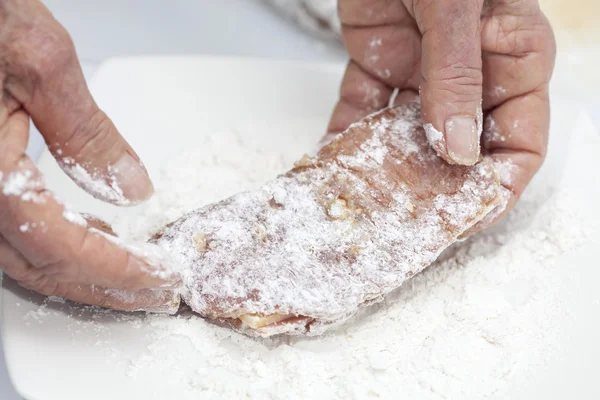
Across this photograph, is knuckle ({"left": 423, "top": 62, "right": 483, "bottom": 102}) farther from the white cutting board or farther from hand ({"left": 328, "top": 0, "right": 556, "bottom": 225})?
the white cutting board

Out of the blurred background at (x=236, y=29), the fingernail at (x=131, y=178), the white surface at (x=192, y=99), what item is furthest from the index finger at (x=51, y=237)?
the blurred background at (x=236, y=29)

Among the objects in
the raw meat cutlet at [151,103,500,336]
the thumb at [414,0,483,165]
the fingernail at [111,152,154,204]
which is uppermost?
the fingernail at [111,152,154,204]

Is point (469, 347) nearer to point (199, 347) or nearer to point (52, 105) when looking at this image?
point (199, 347)

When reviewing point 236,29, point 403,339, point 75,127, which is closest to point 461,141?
point 403,339

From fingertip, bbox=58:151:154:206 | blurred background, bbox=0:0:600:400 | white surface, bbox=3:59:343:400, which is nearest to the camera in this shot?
fingertip, bbox=58:151:154:206

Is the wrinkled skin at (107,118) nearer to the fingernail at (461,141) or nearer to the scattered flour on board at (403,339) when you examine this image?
the fingernail at (461,141)

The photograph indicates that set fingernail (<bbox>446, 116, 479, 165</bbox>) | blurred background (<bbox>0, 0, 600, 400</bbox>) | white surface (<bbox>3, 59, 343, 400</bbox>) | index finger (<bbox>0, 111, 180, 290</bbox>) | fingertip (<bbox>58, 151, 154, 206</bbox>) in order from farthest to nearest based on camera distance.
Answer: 1. blurred background (<bbox>0, 0, 600, 400</bbox>)
2. white surface (<bbox>3, 59, 343, 400</bbox>)
3. fingernail (<bbox>446, 116, 479, 165</bbox>)
4. fingertip (<bbox>58, 151, 154, 206</bbox>)
5. index finger (<bbox>0, 111, 180, 290</bbox>)

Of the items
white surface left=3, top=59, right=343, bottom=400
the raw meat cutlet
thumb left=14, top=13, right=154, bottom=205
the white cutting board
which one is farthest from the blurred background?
thumb left=14, top=13, right=154, bottom=205
